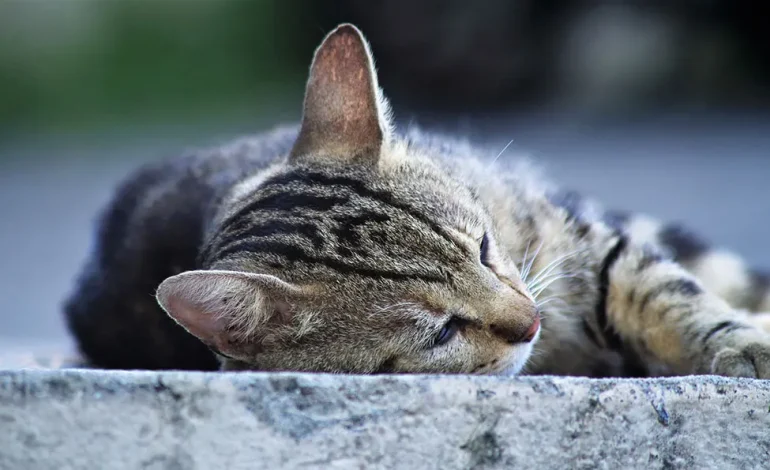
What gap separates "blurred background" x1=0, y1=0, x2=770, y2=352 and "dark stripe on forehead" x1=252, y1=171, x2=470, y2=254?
3.89 metres

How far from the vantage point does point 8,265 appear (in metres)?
7.40

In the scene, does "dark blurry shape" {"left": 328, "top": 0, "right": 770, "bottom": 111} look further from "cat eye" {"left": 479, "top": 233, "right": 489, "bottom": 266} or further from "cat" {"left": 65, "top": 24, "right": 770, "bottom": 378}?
"cat eye" {"left": 479, "top": 233, "right": 489, "bottom": 266}

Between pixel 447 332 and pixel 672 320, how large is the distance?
0.79 m

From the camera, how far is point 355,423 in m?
1.67

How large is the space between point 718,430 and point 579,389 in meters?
0.33

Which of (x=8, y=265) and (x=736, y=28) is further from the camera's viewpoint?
(x=736, y=28)

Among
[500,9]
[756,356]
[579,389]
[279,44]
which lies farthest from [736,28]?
[579,389]

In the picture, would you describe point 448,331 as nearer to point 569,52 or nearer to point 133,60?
point 569,52

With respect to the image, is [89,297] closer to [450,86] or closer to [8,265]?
[8,265]

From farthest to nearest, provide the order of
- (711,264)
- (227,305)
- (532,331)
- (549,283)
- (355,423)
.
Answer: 1. (711,264)
2. (549,283)
3. (532,331)
4. (227,305)
5. (355,423)

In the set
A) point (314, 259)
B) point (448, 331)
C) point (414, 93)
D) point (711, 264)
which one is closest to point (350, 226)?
point (314, 259)

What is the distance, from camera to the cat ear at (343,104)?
246 cm

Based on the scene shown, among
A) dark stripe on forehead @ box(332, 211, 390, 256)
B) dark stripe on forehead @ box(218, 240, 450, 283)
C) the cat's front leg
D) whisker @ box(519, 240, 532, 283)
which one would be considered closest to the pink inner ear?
dark stripe on forehead @ box(218, 240, 450, 283)

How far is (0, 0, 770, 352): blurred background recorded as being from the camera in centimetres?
750
